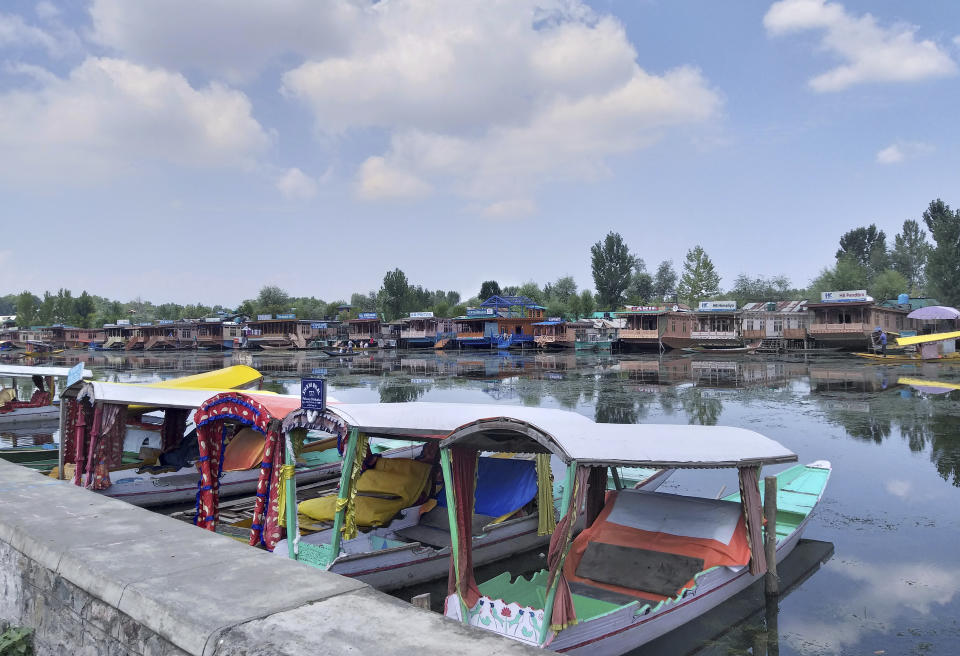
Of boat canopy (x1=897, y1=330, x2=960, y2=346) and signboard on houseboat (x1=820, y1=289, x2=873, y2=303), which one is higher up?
signboard on houseboat (x1=820, y1=289, x2=873, y2=303)

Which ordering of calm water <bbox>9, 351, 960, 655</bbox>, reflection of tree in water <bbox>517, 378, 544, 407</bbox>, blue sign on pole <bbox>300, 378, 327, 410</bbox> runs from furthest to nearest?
1. reflection of tree in water <bbox>517, 378, 544, 407</bbox>
2. blue sign on pole <bbox>300, 378, 327, 410</bbox>
3. calm water <bbox>9, 351, 960, 655</bbox>

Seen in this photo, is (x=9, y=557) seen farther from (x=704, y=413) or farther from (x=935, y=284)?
(x=935, y=284)

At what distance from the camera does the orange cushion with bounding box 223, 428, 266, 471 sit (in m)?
12.6

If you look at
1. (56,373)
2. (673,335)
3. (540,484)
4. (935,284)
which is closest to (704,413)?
(540,484)

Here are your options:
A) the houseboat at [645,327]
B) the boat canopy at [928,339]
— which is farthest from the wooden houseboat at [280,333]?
the boat canopy at [928,339]

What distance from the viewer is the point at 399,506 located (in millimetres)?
8930

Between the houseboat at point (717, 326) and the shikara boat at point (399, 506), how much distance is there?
42.9m

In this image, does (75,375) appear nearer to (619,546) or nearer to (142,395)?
(142,395)

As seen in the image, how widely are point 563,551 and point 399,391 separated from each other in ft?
80.5

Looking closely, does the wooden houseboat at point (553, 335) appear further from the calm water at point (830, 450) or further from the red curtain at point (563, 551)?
the red curtain at point (563, 551)

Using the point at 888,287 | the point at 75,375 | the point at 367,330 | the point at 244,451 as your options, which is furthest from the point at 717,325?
the point at 75,375

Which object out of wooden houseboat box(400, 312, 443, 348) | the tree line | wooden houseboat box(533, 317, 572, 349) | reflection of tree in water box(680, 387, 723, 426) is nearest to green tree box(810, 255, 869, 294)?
the tree line

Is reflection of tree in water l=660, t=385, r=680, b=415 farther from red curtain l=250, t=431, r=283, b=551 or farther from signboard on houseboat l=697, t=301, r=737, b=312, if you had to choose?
signboard on houseboat l=697, t=301, r=737, b=312

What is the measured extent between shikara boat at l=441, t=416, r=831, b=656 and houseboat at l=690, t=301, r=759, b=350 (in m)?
44.4
